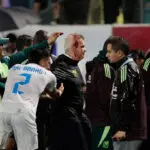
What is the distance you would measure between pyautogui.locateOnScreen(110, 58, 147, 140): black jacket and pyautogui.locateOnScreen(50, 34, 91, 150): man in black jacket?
38cm

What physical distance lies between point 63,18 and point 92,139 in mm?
7064

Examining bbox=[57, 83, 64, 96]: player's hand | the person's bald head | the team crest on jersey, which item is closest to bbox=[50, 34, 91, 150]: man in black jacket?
the team crest on jersey

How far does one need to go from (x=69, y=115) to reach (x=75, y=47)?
87 centimetres

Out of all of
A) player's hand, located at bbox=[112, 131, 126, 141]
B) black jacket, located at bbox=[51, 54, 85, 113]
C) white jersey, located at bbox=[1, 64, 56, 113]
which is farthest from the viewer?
black jacket, located at bbox=[51, 54, 85, 113]

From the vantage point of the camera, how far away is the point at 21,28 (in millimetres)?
17516

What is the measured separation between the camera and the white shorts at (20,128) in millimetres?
10742

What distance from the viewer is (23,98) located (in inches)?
424

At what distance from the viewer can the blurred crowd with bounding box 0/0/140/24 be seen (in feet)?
59.8

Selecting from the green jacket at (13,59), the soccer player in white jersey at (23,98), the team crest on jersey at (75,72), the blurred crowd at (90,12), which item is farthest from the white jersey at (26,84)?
the blurred crowd at (90,12)

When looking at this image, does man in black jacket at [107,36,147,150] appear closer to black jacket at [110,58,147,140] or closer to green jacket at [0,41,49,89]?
black jacket at [110,58,147,140]

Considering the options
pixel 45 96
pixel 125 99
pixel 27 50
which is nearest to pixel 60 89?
pixel 45 96

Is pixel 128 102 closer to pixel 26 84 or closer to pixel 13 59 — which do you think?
pixel 26 84

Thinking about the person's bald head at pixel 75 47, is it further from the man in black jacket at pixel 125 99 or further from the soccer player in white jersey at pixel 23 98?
the soccer player in white jersey at pixel 23 98

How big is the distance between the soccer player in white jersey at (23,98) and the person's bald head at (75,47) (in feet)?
2.00
